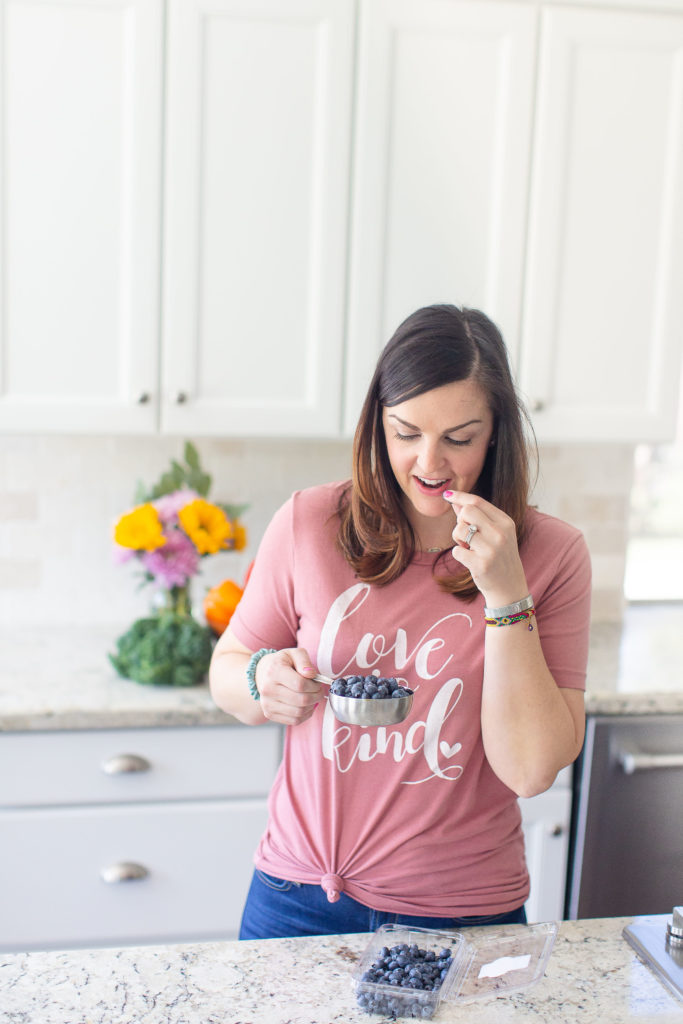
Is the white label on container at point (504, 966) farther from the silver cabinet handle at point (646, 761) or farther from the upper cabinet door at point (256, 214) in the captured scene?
the upper cabinet door at point (256, 214)

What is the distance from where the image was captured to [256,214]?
2047 mm

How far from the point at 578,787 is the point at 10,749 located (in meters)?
1.12

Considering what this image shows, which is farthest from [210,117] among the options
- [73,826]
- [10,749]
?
[73,826]

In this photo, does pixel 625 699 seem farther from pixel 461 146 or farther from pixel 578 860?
pixel 461 146

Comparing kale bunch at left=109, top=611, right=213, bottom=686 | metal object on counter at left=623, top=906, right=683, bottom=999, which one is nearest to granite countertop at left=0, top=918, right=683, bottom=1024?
metal object on counter at left=623, top=906, right=683, bottom=999

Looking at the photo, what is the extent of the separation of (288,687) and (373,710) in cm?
11

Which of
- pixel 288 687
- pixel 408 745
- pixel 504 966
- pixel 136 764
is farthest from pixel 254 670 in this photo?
pixel 136 764

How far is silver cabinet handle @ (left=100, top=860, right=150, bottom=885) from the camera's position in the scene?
6.43ft

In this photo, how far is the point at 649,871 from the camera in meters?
2.08

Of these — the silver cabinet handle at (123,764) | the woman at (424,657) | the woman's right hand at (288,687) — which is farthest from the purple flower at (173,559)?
the woman's right hand at (288,687)

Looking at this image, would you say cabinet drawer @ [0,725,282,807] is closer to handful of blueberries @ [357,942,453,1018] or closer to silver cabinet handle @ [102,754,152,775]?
silver cabinet handle @ [102,754,152,775]

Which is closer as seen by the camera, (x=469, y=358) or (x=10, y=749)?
(x=469, y=358)

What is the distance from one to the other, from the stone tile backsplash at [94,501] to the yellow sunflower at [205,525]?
428mm

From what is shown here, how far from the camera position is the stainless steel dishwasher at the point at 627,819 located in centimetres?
204
